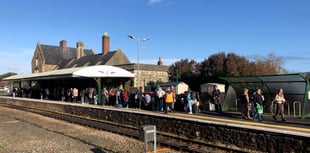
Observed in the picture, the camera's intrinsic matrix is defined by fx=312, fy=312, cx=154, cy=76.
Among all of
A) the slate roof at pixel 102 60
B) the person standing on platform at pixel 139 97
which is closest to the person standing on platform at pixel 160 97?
the person standing on platform at pixel 139 97

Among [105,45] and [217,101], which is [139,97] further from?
[105,45]

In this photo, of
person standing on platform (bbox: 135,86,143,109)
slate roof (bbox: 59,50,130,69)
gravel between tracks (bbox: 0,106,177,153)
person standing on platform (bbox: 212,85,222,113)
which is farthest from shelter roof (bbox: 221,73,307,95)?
slate roof (bbox: 59,50,130,69)

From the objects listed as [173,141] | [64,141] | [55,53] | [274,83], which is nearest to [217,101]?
[274,83]

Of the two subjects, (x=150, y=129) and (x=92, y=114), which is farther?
(x=92, y=114)

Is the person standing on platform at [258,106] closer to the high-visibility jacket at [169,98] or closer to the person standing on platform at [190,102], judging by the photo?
the person standing on platform at [190,102]

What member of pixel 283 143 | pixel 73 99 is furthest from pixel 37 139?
pixel 73 99

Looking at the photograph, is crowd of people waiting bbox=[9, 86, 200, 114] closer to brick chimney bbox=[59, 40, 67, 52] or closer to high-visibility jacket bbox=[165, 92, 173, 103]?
high-visibility jacket bbox=[165, 92, 173, 103]

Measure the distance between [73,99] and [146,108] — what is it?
10.7 meters

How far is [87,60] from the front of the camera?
56.9 m

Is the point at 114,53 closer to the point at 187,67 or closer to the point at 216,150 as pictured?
the point at 187,67

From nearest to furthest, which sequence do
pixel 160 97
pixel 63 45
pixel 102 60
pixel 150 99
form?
pixel 160 97 < pixel 150 99 < pixel 102 60 < pixel 63 45

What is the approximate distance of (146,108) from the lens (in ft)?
68.2

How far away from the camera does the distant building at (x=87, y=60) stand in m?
40.0

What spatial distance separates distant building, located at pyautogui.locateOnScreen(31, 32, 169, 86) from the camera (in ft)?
131
